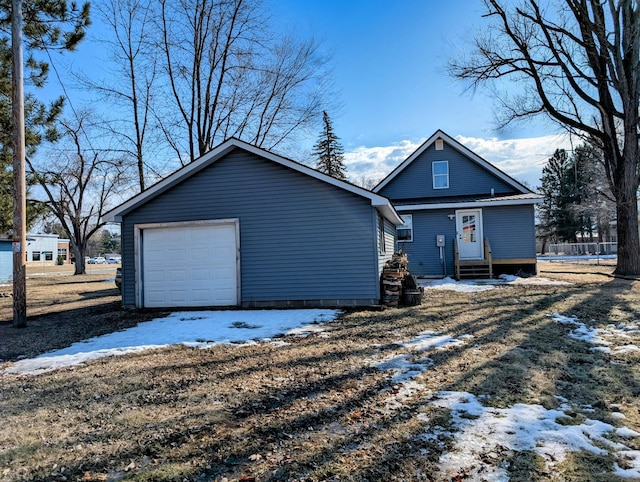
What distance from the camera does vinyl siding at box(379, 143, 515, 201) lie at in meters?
16.9

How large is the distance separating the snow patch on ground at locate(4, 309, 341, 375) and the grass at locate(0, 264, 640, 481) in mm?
462

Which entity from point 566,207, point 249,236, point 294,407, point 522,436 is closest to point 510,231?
point 249,236

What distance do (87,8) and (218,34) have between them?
881 cm

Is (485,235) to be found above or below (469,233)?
below

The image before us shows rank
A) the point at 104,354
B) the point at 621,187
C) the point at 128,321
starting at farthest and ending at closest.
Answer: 1. the point at 621,187
2. the point at 128,321
3. the point at 104,354

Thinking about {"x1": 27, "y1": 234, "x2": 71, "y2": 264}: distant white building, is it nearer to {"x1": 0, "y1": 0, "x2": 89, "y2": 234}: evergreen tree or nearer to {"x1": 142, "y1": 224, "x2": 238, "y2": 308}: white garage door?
{"x1": 0, "y1": 0, "x2": 89, "y2": 234}: evergreen tree

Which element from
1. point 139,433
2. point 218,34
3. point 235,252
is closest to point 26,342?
point 235,252

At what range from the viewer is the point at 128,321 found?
8.69 meters

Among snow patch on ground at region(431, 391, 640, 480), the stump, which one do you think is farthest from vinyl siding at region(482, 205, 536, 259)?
snow patch on ground at region(431, 391, 640, 480)

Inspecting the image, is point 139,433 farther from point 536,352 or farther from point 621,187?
point 621,187

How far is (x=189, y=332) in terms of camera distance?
23.8 feet

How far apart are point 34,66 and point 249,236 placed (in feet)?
27.1

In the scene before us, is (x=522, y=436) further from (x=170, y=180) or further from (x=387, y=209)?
(x=170, y=180)

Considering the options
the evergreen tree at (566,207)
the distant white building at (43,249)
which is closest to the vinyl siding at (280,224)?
the evergreen tree at (566,207)
